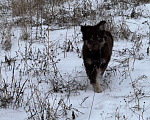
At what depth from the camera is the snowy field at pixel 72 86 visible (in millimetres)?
3351

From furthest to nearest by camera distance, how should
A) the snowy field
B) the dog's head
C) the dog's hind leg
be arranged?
the dog's hind leg < the dog's head < the snowy field

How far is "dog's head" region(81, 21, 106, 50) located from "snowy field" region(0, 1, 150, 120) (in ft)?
2.09

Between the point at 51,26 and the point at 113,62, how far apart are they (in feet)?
11.3

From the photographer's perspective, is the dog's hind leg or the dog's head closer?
the dog's head

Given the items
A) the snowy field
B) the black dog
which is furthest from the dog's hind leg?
the snowy field

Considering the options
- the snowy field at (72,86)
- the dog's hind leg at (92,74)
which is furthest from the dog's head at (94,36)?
the snowy field at (72,86)

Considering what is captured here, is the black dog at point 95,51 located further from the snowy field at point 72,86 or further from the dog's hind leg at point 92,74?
the snowy field at point 72,86

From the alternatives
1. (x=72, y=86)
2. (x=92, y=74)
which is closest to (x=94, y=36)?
(x=92, y=74)

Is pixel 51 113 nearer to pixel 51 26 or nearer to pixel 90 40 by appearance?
pixel 90 40

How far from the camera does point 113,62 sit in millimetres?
5820

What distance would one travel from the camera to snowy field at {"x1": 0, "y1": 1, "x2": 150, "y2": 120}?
3351 millimetres

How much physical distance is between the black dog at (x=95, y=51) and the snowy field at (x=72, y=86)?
220 mm

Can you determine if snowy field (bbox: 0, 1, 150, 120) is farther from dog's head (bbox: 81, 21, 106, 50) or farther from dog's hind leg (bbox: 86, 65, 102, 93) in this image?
dog's head (bbox: 81, 21, 106, 50)

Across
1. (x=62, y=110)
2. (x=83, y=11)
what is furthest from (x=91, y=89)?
(x=83, y=11)
